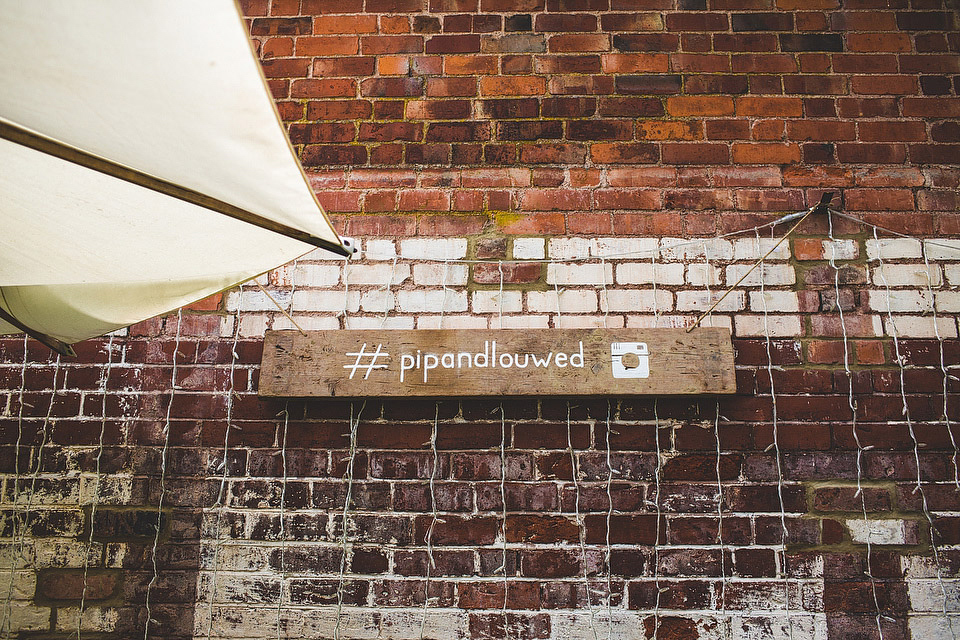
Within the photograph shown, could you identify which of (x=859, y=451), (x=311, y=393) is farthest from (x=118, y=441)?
(x=859, y=451)

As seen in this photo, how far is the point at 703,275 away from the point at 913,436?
771 millimetres

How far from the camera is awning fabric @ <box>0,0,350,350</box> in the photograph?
0.90m

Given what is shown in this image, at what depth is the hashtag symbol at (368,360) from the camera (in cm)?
171

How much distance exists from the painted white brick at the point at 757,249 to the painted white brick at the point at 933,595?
3.34 ft

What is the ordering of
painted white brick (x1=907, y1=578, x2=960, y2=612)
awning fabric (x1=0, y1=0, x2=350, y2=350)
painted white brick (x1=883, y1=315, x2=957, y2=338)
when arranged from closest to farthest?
awning fabric (x1=0, y1=0, x2=350, y2=350) < painted white brick (x1=907, y1=578, x2=960, y2=612) < painted white brick (x1=883, y1=315, x2=957, y2=338)

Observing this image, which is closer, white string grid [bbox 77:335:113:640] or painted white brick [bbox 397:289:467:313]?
white string grid [bbox 77:335:113:640]

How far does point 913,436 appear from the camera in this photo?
1.74 metres

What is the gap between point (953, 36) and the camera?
1997 millimetres

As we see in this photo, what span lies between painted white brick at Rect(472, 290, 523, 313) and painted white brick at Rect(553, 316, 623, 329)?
0.13 m

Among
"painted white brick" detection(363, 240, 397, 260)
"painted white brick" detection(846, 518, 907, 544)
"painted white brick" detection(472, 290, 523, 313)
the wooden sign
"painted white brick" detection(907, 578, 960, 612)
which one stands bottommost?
"painted white brick" detection(907, 578, 960, 612)

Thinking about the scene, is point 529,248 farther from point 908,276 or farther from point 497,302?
point 908,276

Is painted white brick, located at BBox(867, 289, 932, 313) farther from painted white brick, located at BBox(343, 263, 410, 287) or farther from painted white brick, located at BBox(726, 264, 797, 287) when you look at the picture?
painted white brick, located at BBox(343, 263, 410, 287)

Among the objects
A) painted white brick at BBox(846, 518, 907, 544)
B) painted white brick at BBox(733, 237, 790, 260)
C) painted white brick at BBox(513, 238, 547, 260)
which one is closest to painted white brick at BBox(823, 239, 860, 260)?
painted white brick at BBox(733, 237, 790, 260)

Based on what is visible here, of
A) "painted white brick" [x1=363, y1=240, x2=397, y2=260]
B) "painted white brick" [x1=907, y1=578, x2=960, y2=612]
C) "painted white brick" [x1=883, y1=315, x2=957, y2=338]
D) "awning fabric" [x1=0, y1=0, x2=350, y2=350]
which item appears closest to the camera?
"awning fabric" [x1=0, y1=0, x2=350, y2=350]
